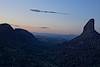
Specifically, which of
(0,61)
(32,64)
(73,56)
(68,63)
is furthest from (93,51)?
(0,61)

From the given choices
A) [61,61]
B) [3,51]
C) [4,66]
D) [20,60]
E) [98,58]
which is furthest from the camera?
[61,61]

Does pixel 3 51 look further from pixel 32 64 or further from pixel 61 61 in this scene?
pixel 61 61

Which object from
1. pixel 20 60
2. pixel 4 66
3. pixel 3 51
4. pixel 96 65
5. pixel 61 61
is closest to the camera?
pixel 4 66

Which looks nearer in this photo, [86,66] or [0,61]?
[0,61]

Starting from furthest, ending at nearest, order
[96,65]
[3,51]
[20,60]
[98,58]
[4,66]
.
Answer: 1. [98,58]
2. [96,65]
3. [3,51]
4. [20,60]
5. [4,66]

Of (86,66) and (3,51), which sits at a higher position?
(3,51)

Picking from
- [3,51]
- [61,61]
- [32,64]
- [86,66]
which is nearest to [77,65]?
[86,66]

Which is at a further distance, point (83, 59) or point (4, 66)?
point (83, 59)

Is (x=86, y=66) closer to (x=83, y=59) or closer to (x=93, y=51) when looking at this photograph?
(x=83, y=59)
